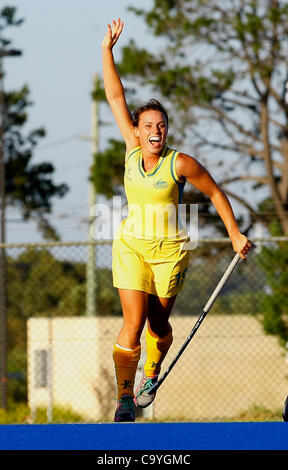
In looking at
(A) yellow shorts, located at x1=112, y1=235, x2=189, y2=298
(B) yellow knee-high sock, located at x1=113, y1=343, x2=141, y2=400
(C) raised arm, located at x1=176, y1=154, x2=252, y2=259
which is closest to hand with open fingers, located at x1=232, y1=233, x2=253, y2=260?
(C) raised arm, located at x1=176, y1=154, x2=252, y2=259

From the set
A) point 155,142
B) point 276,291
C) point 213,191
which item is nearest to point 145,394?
point 213,191

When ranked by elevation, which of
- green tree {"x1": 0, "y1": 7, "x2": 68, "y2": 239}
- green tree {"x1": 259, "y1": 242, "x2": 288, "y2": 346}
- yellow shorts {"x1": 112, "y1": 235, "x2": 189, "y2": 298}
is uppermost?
green tree {"x1": 0, "y1": 7, "x2": 68, "y2": 239}

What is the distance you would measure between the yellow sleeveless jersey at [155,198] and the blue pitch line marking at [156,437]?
1.38 metres

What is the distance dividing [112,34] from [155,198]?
1.00 m

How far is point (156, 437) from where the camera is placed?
3.55 meters

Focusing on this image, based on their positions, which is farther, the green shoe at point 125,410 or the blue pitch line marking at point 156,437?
the green shoe at point 125,410

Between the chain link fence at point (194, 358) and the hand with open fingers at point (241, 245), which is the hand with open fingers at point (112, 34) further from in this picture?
the chain link fence at point (194, 358)

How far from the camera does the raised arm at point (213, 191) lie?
15.2ft

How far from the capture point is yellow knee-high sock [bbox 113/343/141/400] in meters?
4.80

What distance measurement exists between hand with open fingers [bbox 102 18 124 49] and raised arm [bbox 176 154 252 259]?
79cm

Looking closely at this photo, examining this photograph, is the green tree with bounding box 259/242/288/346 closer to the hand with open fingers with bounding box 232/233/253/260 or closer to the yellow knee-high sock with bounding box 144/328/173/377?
the yellow knee-high sock with bounding box 144/328/173/377

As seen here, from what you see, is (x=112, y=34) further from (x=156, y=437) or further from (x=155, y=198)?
(x=156, y=437)

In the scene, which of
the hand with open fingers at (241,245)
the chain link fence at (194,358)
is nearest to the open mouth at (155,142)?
the hand with open fingers at (241,245)

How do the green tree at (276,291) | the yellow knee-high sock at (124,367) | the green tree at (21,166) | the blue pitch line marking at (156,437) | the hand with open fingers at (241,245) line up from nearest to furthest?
1. the blue pitch line marking at (156,437)
2. the hand with open fingers at (241,245)
3. the yellow knee-high sock at (124,367)
4. the green tree at (276,291)
5. the green tree at (21,166)
